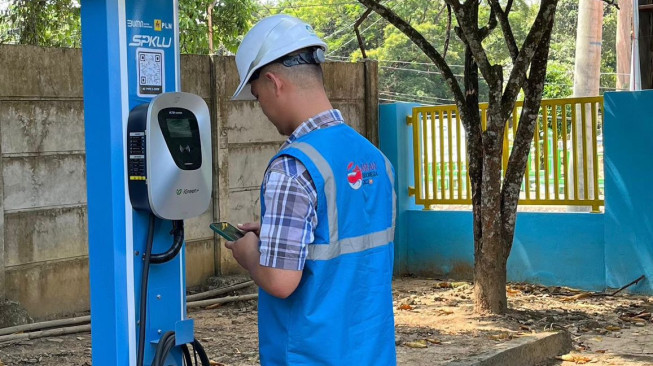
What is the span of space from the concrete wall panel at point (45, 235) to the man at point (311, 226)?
494cm

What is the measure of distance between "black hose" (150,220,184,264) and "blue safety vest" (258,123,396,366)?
76 cm

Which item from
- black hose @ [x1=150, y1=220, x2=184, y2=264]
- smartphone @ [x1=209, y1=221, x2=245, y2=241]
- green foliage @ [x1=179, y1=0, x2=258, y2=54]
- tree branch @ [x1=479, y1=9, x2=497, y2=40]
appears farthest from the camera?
green foliage @ [x1=179, y1=0, x2=258, y2=54]

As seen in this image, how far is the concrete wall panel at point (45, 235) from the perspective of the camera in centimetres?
721

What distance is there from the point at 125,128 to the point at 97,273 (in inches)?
21.6

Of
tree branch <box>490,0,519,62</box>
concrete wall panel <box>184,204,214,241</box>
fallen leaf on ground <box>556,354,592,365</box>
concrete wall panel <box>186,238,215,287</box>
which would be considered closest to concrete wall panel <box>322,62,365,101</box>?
concrete wall panel <box>184,204,214,241</box>

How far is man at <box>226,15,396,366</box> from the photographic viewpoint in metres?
2.54

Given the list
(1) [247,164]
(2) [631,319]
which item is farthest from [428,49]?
(2) [631,319]

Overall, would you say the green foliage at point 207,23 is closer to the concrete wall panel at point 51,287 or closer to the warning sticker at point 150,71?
the concrete wall panel at point 51,287

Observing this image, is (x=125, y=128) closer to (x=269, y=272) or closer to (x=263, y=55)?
(x=263, y=55)

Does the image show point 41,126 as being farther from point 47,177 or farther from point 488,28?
point 488,28

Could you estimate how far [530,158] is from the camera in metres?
9.81

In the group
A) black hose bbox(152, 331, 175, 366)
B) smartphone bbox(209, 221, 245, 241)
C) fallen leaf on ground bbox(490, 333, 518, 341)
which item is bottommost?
fallen leaf on ground bbox(490, 333, 518, 341)

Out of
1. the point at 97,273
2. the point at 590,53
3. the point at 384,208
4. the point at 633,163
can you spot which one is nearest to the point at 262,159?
the point at 633,163

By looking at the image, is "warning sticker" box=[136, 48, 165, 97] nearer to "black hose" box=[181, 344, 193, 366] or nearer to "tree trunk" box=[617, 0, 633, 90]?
"black hose" box=[181, 344, 193, 366]
